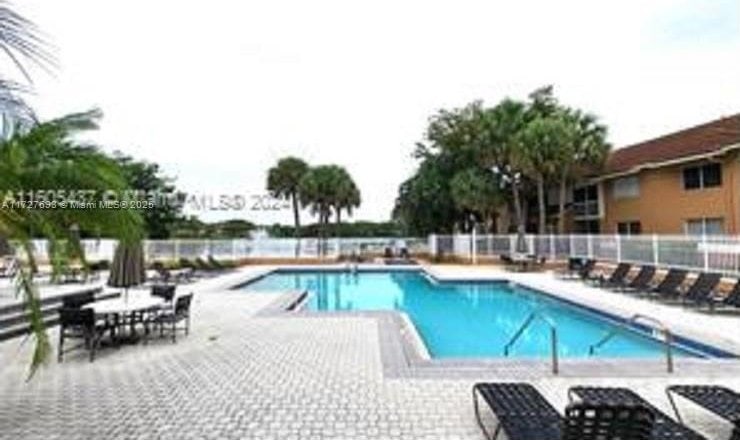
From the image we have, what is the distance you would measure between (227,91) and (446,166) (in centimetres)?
1773

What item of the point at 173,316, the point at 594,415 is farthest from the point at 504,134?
the point at 594,415

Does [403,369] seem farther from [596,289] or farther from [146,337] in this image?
[596,289]

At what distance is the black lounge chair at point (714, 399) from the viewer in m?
5.57

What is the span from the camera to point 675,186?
2686 cm

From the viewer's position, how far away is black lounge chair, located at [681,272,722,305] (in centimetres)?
1394

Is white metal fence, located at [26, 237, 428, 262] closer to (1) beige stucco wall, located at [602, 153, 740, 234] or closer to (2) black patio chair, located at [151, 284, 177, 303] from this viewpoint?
(1) beige stucco wall, located at [602, 153, 740, 234]

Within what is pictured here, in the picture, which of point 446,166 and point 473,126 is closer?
point 473,126

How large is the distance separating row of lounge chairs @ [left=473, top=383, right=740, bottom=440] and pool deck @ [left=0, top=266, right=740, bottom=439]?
30 centimetres

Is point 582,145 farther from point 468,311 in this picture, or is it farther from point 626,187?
point 468,311

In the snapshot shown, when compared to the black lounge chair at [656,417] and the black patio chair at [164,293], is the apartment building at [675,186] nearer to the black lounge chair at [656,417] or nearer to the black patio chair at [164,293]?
the black patio chair at [164,293]

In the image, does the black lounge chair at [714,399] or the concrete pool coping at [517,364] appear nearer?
the black lounge chair at [714,399]

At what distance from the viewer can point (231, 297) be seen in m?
18.0

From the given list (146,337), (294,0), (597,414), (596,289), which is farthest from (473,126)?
(597,414)

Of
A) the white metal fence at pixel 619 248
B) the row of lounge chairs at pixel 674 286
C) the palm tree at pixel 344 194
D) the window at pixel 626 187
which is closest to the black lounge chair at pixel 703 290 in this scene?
the row of lounge chairs at pixel 674 286
